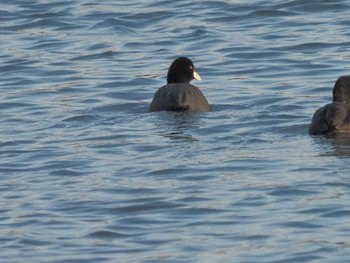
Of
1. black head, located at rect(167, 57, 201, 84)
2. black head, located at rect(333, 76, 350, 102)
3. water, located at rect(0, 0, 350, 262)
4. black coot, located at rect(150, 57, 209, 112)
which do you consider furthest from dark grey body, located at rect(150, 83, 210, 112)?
black head, located at rect(333, 76, 350, 102)

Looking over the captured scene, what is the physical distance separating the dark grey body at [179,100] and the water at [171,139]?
171mm

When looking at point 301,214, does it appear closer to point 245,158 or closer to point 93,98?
point 245,158

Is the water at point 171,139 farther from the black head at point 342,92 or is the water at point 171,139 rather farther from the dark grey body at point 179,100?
the black head at point 342,92

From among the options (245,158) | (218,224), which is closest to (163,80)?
(245,158)

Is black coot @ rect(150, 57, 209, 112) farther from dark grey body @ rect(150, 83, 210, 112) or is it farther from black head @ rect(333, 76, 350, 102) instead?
black head @ rect(333, 76, 350, 102)

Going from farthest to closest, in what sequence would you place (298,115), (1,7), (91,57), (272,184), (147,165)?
(1,7) → (91,57) → (298,115) → (147,165) → (272,184)

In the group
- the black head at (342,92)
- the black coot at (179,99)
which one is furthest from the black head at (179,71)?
the black head at (342,92)

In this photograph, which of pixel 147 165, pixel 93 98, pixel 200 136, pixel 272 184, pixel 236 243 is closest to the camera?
pixel 236 243

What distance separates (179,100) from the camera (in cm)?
1670

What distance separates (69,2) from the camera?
27375mm

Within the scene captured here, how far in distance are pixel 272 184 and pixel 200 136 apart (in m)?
2.64

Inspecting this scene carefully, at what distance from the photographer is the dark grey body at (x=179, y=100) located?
54.9 feet

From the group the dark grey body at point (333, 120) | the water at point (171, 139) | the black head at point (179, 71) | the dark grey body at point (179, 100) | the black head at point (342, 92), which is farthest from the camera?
the black head at point (179, 71)

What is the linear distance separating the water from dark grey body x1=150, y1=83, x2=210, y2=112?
17 cm
